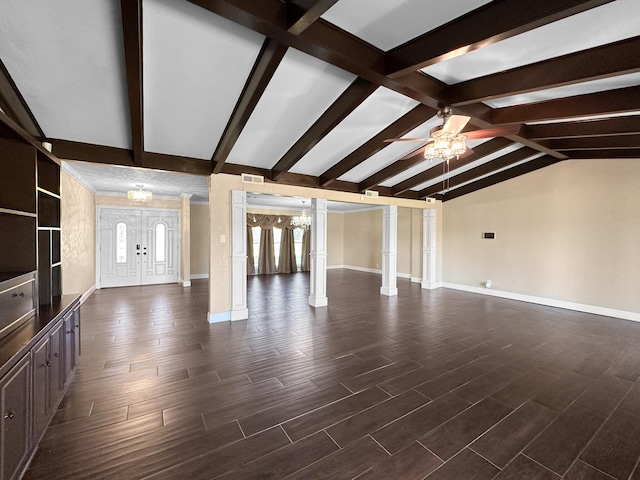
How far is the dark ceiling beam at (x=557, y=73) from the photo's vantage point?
2.28 metres

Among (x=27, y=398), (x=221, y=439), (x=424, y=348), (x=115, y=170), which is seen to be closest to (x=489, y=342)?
(x=424, y=348)

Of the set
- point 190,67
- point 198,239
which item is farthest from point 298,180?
point 198,239

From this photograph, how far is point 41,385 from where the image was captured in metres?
1.93

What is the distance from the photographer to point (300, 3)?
1.83 m

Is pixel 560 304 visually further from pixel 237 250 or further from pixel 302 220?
pixel 302 220

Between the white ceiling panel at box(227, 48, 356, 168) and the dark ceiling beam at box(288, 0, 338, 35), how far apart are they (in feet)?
1.58

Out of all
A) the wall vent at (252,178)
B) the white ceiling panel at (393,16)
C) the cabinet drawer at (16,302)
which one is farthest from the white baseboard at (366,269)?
the cabinet drawer at (16,302)

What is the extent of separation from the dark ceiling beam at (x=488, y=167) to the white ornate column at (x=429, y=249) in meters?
0.89

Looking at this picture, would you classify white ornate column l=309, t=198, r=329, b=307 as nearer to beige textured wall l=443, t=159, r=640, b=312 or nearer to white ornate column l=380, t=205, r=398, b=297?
white ornate column l=380, t=205, r=398, b=297

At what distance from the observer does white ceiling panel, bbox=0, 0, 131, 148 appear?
76.3 inches

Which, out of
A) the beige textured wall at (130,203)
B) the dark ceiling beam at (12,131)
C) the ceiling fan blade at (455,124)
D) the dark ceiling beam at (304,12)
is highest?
the dark ceiling beam at (304,12)

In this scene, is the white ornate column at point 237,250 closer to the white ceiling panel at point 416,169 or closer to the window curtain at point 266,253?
the white ceiling panel at point 416,169

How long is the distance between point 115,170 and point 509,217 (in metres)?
8.10

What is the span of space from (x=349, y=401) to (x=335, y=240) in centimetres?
961
